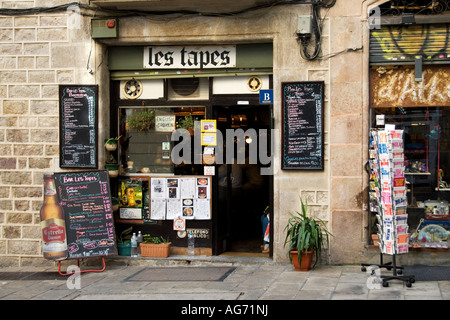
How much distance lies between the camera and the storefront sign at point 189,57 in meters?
10.1

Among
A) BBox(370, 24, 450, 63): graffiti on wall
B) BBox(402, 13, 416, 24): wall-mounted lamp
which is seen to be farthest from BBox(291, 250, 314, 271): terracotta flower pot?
BBox(402, 13, 416, 24): wall-mounted lamp

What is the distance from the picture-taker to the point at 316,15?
9453 mm

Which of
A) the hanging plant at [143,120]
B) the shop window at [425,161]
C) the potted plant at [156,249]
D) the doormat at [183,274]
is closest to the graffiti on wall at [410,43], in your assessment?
the shop window at [425,161]

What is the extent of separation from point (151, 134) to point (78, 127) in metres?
1.29

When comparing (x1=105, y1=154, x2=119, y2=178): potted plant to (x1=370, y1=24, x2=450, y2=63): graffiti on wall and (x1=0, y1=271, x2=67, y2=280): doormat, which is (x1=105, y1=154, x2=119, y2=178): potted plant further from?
(x1=370, y1=24, x2=450, y2=63): graffiti on wall

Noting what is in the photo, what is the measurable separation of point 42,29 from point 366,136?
19.3ft

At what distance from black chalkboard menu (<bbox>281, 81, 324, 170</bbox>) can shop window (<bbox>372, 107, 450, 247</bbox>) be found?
0.94m

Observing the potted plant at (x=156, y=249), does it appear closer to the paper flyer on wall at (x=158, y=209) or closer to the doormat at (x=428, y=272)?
the paper flyer on wall at (x=158, y=209)

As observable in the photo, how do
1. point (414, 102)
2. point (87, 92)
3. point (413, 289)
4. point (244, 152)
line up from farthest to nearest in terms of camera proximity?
point (244, 152)
point (87, 92)
point (414, 102)
point (413, 289)

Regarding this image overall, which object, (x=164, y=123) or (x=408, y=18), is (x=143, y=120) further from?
(x=408, y=18)

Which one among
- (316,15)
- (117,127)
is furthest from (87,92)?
(316,15)

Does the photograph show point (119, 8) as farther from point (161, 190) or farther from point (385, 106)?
point (385, 106)

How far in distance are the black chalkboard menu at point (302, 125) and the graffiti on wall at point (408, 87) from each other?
93cm

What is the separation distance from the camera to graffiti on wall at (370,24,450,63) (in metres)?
9.25
